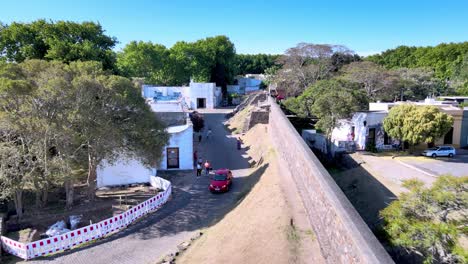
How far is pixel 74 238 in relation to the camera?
38.7ft

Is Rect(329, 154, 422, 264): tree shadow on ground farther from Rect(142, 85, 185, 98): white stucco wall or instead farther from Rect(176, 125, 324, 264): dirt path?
Rect(142, 85, 185, 98): white stucco wall

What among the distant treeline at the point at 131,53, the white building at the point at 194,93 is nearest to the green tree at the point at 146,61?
the distant treeline at the point at 131,53

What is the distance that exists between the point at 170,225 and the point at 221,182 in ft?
13.6

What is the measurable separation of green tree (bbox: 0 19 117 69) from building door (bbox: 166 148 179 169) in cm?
1096

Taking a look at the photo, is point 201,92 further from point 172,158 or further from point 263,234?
point 263,234

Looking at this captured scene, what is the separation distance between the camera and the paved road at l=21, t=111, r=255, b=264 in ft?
36.5

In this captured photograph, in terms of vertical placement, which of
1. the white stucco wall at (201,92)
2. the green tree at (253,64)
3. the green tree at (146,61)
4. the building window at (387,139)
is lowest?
the building window at (387,139)

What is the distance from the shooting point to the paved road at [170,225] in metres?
11.1

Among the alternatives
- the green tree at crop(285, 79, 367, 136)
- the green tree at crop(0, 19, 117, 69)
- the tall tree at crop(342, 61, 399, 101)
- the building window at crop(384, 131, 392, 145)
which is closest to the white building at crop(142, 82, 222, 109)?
the green tree at crop(0, 19, 117, 69)

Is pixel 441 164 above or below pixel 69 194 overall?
above

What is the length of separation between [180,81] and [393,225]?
51.6 metres

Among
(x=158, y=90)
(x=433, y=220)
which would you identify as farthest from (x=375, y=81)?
(x=433, y=220)

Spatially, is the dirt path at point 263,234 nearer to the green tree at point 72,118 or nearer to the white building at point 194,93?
the green tree at point 72,118

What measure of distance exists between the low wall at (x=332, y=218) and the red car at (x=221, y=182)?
4.17 metres
